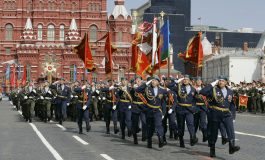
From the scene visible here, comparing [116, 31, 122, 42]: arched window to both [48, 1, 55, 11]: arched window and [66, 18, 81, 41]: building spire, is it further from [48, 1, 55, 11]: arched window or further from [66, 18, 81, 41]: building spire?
[48, 1, 55, 11]: arched window

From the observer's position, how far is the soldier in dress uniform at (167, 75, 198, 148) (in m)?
15.5

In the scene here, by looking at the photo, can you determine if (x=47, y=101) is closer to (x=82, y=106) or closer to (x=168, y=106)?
(x=82, y=106)

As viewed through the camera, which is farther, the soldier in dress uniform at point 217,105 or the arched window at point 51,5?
the arched window at point 51,5

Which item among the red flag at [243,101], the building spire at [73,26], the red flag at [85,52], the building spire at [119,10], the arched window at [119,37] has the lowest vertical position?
the red flag at [243,101]

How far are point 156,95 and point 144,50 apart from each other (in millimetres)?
13098

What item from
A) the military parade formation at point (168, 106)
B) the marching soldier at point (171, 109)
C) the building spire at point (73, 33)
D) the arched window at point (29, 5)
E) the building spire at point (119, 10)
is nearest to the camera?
the military parade formation at point (168, 106)

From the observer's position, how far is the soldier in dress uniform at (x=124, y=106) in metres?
18.3

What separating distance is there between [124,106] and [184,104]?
10.6ft

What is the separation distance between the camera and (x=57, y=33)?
346 ft

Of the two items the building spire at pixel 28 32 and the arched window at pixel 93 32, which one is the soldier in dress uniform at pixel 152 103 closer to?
the building spire at pixel 28 32

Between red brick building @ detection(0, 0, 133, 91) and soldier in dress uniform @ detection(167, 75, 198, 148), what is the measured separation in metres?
85.5

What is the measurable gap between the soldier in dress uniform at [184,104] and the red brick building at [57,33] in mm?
85465

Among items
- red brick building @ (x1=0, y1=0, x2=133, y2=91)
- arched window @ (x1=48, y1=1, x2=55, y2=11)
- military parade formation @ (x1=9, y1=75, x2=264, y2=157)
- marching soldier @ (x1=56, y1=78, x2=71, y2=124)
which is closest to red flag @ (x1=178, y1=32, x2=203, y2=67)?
military parade formation @ (x1=9, y1=75, x2=264, y2=157)

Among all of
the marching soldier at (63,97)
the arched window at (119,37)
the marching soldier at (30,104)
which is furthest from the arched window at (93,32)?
the marching soldier at (63,97)
